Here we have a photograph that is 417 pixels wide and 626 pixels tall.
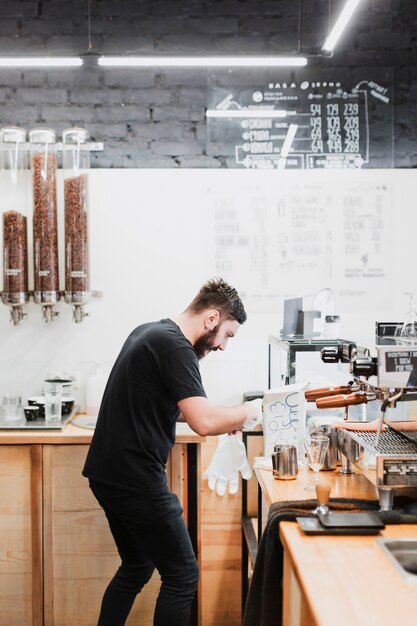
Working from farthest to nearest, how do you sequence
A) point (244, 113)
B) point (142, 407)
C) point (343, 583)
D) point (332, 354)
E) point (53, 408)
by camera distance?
point (244, 113) < point (53, 408) < point (142, 407) < point (332, 354) < point (343, 583)

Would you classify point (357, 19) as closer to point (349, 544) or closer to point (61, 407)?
point (61, 407)

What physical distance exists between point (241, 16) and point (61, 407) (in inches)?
96.8

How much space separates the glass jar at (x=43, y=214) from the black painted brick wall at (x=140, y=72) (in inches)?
13.0

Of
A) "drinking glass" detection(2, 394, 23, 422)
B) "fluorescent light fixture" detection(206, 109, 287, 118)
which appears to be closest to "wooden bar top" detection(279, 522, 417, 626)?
"drinking glass" detection(2, 394, 23, 422)

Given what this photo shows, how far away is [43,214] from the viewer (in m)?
3.70

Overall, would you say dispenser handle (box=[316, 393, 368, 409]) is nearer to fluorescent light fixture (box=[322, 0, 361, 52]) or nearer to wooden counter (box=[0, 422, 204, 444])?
wooden counter (box=[0, 422, 204, 444])

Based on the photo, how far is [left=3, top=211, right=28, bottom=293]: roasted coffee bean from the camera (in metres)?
3.69

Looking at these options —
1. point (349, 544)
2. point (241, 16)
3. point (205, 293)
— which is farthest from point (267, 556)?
point (241, 16)

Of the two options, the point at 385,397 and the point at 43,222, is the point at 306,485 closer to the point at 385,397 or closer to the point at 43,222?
the point at 385,397

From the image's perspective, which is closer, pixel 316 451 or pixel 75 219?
pixel 316 451

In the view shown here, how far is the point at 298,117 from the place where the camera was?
13.2 ft

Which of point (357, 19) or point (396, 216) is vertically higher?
point (357, 19)

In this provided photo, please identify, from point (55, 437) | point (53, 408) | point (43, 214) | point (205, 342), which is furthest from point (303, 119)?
→ point (55, 437)

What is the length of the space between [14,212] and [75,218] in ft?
1.05
